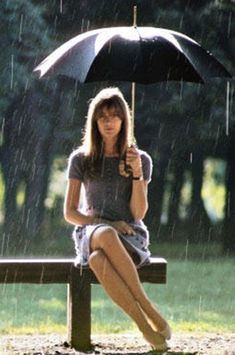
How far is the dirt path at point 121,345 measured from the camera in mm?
8398

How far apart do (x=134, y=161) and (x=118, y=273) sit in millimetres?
906

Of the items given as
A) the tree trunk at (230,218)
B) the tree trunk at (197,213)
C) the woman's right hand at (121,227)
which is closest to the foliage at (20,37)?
the tree trunk at (230,218)

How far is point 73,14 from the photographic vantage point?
2320 centimetres

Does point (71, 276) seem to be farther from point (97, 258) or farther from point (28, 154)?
point (28, 154)

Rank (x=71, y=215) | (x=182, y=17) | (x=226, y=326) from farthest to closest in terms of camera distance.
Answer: (x=182, y=17), (x=226, y=326), (x=71, y=215)

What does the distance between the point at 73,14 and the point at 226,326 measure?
13.5m

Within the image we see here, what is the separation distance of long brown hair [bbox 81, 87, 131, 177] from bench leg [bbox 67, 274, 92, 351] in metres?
1.03

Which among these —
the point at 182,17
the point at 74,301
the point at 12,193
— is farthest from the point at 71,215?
the point at 12,193

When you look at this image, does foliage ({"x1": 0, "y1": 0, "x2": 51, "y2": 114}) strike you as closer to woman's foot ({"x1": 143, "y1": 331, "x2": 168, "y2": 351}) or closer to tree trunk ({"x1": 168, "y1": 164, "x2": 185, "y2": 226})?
tree trunk ({"x1": 168, "y1": 164, "x2": 185, "y2": 226})

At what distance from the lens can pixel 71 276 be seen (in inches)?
336

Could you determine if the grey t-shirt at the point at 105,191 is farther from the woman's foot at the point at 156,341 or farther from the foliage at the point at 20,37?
the foliage at the point at 20,37

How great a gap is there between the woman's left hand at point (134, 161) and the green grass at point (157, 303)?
245 centimetres

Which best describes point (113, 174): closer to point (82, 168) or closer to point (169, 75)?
point (82, 168)

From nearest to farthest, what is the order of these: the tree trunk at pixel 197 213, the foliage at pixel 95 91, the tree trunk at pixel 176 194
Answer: the foliage at pixel 95 91, the tree trunk at pixel 176 194, the tree trunk at pixel 197 213
